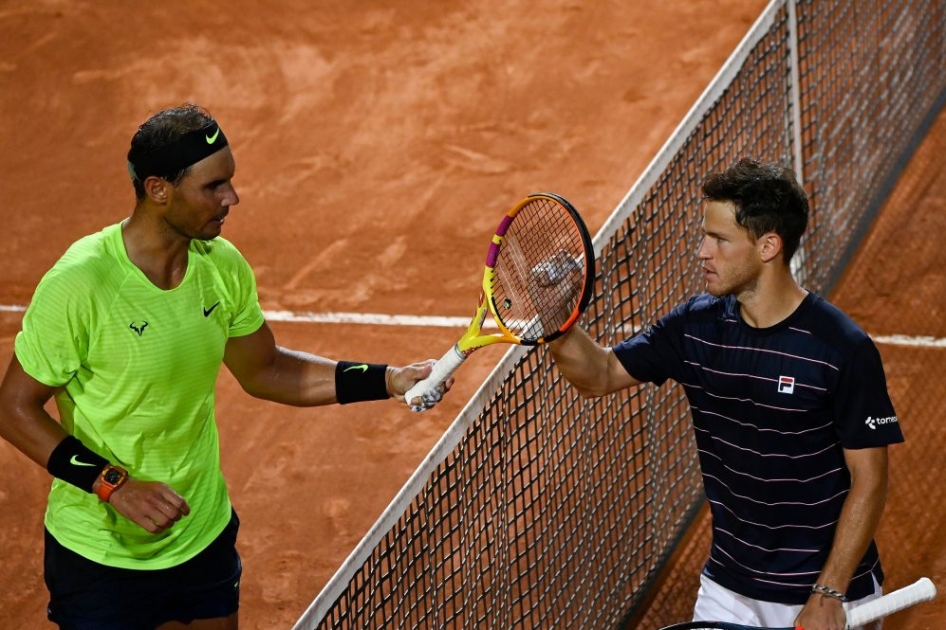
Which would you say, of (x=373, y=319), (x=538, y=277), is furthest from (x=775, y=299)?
(x=373, y=319)

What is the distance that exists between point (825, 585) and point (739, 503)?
14.8 inches

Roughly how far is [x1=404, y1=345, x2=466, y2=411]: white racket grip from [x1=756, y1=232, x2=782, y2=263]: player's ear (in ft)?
2.84

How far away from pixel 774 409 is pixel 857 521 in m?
0.36

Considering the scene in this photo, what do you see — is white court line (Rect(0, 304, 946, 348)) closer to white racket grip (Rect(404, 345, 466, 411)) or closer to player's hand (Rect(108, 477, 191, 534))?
white racket grip (Rect(404, 345, 466, 411))

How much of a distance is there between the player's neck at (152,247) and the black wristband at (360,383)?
660mm

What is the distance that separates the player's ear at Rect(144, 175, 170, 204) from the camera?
3.79 m

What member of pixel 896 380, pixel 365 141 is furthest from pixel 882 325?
pixel 365 141

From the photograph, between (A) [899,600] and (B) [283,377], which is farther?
(B) [283,377]

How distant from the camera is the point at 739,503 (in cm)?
387

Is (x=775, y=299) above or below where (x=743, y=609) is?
above

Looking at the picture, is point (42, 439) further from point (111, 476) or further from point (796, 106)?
point (796, 106)

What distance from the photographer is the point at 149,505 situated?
3658 mm

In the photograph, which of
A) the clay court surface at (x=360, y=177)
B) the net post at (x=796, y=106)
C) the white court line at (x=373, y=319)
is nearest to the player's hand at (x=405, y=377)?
the clay court surface at (x=360, y=177)

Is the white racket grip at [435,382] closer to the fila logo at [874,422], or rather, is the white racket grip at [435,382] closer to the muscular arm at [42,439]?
the muscular arm at [42,439]
